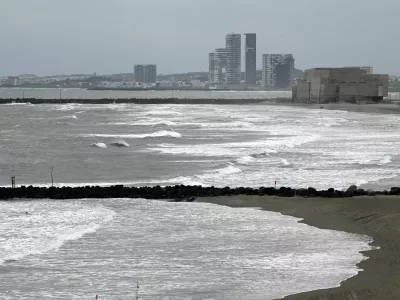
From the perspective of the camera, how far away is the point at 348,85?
396 ft

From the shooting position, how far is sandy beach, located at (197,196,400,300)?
11.7 meters

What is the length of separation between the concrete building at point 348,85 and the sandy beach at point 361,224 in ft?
328

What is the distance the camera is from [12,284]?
42.2 ft

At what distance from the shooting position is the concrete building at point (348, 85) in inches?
4660

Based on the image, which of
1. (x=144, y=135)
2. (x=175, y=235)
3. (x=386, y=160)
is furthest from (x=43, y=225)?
(x=144, y=135)

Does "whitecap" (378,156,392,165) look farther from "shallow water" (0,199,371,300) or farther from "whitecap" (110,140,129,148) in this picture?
"whitecap" (110,140,129,148)

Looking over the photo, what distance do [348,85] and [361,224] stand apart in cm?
10542

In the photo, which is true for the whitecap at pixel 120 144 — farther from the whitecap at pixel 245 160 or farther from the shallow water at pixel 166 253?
the shallow water at pixel 166 253

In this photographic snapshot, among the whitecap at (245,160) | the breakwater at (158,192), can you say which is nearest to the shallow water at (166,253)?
the breakwater at (158,192)

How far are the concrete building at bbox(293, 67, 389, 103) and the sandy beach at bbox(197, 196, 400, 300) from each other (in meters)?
99.9

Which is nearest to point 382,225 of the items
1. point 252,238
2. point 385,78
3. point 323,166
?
point 252,238

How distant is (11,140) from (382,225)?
1506 inches

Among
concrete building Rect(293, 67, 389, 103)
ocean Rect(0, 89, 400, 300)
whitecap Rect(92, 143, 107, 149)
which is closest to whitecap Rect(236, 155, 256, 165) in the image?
ocean Rect(0, 89, 400, 300)

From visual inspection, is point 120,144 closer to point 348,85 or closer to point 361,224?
point 361,224
